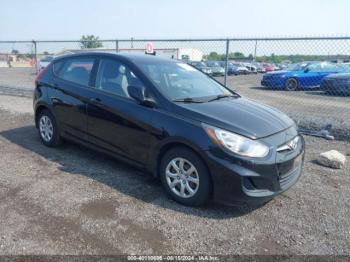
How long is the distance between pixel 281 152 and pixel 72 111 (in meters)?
3.11

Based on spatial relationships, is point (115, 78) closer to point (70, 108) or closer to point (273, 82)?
point (70, 108)

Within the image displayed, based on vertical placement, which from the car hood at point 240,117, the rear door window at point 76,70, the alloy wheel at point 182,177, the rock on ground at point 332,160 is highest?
the rear door window at point 76,70

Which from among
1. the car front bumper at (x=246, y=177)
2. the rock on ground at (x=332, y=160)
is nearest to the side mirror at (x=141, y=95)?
the car front bumper at (x=246, y=177)

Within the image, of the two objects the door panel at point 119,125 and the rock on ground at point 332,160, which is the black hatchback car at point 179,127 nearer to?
the door panel at point 119,125

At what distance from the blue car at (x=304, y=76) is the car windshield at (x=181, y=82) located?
39.6ft

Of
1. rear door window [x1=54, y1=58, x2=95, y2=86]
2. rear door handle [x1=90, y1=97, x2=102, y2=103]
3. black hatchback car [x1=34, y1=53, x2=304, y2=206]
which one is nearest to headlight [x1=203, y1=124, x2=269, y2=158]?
black hatchback car [x1=34, y1=53, x2=304, y2=206]

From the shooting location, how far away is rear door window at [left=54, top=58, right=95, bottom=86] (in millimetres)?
4613

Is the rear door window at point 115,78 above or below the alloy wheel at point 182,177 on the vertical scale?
above

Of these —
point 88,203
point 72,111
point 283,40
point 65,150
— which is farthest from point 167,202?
point 283,40

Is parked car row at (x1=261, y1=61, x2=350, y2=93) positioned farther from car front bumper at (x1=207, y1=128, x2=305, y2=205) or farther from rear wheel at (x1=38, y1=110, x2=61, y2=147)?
car front bumper at (x1=207, y1=128, x2=305, y2=205)

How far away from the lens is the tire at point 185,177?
3.33 meters

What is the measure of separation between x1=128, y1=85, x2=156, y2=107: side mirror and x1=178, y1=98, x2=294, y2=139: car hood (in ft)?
1.19

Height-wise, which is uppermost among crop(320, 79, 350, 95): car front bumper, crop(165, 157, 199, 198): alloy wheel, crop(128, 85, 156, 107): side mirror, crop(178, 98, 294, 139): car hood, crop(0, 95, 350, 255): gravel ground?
crop(128, 85, 156, 107): side mirror

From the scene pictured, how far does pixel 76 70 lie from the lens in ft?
15.9
